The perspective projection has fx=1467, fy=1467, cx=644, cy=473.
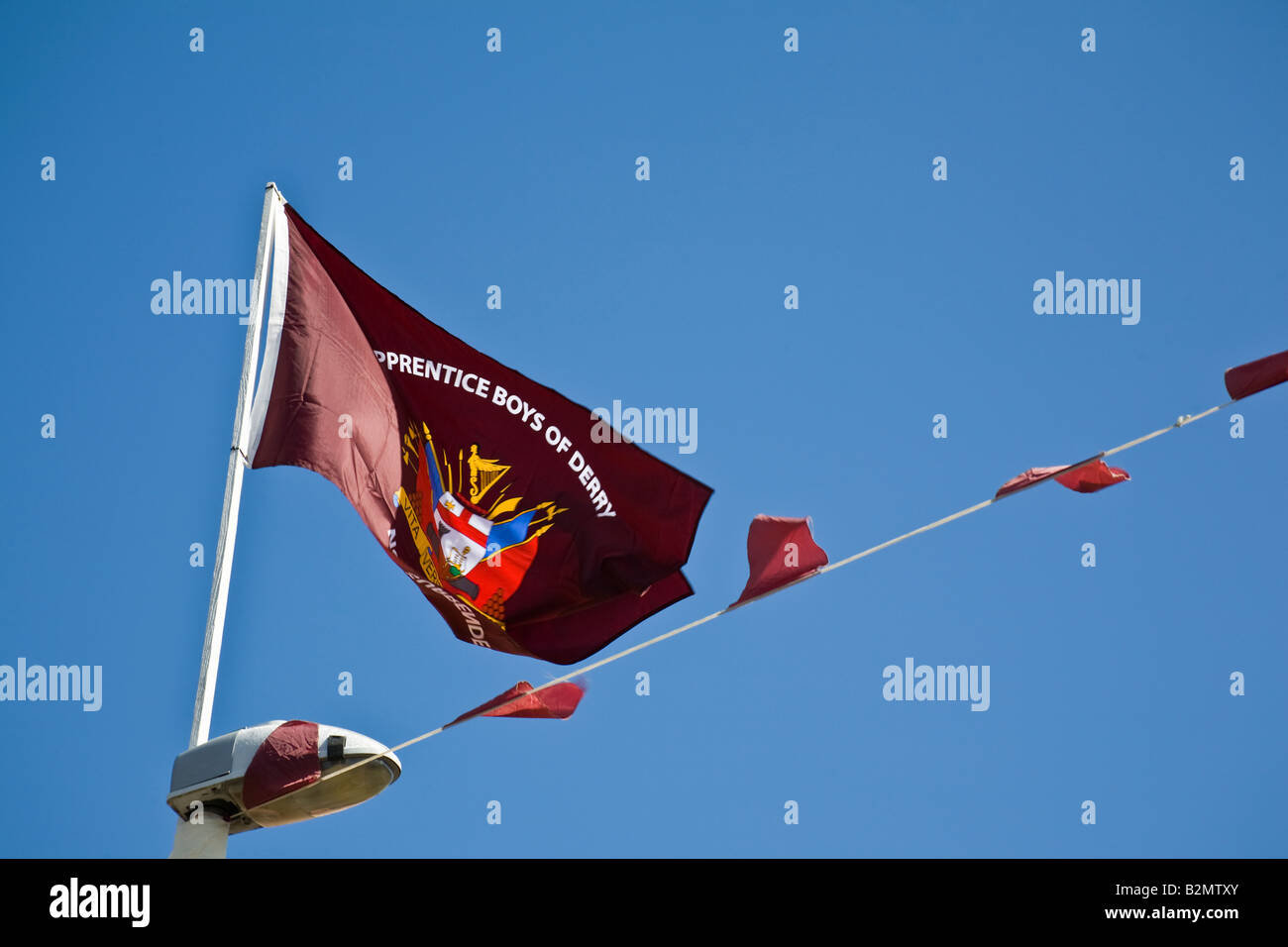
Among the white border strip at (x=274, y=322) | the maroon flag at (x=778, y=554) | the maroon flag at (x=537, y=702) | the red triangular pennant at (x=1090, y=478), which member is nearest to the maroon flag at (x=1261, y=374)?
the red triangular pennant at (x=1090, y=478)

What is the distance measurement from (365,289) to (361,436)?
60.8 inches

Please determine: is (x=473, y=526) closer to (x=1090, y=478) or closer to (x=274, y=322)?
(x=274, y=322)

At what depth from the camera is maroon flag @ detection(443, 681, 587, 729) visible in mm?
11055

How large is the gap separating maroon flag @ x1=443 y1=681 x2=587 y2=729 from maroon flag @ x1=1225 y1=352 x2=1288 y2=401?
5715mm

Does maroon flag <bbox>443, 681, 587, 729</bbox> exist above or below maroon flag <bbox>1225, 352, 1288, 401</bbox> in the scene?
below

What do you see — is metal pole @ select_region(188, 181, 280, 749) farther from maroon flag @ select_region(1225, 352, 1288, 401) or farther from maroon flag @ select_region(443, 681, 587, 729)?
maroon flag @ select_region(1225, 352, 1288, 401)

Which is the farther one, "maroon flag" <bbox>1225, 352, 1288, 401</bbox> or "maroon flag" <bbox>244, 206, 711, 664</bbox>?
"maroon flag" <bbox>244, 206, 711, 664</bbox>

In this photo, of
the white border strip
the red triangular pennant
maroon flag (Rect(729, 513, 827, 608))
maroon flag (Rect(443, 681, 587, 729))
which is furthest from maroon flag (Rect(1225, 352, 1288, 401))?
the white border strip

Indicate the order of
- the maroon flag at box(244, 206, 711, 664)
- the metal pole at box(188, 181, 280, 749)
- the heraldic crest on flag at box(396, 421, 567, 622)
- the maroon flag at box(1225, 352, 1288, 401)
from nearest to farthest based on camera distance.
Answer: the metal pole at box(188, 181, 280, 749), the maroon flag at box(1225, 352, 1288, 401), the maroon flag at box(244, 206, 711, 664), the heraldic crest on flag at box(396, 421, 567, 622)

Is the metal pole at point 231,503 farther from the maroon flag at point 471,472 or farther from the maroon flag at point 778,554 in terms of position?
the maroon flag at point 778,554

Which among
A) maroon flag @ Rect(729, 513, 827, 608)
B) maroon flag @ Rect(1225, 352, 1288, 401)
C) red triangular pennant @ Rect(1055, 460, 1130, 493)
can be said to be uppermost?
maroon flag @ Rect(1225, 352, 1288, 401)

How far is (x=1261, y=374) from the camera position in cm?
1156

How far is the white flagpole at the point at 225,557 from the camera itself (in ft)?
32.3

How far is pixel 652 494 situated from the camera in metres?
13.1
